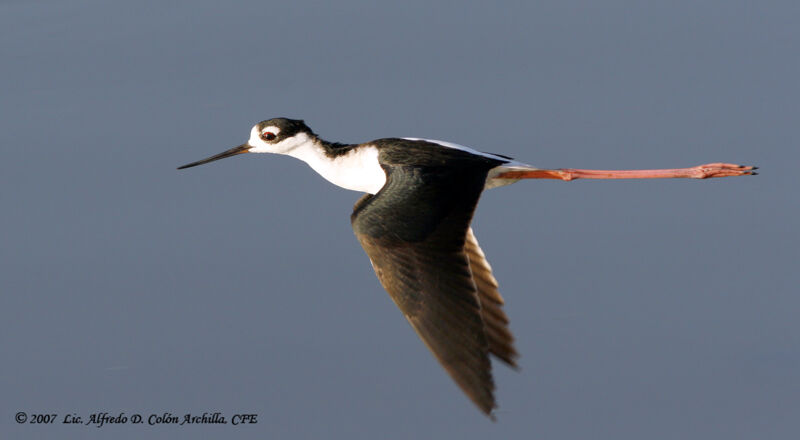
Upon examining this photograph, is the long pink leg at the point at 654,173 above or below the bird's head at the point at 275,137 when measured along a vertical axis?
above

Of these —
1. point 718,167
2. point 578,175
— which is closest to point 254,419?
point 578,175

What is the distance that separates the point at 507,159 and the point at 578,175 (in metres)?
0.51

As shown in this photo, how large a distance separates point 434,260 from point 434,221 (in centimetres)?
20

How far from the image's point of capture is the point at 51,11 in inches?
318

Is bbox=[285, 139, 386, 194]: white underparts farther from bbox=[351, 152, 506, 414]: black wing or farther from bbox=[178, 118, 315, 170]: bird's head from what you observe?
bbox=[351, 152, 506, 414]: black wing

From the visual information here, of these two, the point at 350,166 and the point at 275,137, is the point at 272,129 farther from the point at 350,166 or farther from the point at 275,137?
the point at 350,166

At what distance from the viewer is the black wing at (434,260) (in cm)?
496

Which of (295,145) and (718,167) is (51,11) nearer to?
(295,145)

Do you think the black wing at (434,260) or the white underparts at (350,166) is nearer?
the black wing at (434,260)

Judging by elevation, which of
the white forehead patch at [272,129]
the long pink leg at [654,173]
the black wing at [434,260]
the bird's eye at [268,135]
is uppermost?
the long pink leg at [654,173]

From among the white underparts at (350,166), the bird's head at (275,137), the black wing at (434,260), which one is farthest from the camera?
the bird's head at (275,137)

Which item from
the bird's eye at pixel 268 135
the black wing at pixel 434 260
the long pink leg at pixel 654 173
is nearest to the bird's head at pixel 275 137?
the bird's eye at pixel 268 135

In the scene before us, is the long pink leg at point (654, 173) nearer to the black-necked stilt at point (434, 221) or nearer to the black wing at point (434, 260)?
the black-necked stilt at point (434, 221)

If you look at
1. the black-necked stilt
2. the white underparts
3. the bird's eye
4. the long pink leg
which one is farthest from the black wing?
the bird's eye
